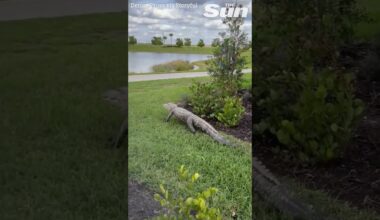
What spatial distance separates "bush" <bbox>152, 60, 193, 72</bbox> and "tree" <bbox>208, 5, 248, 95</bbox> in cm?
11

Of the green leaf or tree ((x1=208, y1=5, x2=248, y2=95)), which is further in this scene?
the green leaf

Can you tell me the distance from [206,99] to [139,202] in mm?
632

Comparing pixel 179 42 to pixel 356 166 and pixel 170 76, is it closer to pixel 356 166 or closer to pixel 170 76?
pixel 170 76

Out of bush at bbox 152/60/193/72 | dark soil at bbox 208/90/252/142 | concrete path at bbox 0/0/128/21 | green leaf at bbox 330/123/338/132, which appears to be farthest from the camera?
concrete path at bbox 0/0/128/21

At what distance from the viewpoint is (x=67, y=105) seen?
3404 mm

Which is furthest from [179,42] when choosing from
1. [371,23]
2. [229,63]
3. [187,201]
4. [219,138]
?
[371,23]

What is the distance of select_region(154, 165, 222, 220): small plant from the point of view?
99.7 inches

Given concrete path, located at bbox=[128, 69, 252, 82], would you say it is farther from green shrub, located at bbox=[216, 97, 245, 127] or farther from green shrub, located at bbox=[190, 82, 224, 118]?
green shrub, located at bbox=[216, 97, 245, 127]

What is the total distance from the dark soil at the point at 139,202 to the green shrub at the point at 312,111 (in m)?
1.00

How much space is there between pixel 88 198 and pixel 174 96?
3.29ft

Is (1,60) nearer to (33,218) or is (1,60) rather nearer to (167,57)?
(33,218)

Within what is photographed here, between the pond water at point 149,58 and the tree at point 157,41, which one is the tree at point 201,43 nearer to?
the pond water at point 149,58

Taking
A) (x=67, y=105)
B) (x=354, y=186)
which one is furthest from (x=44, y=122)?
(x=354, y=186)

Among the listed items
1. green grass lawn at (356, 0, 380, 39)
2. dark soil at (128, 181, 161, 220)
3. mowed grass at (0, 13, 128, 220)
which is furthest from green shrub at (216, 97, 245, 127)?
green grass lawn at (356, 0, 380, 39)
